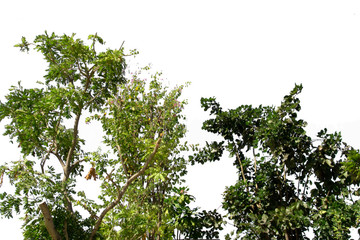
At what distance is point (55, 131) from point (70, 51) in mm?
2410

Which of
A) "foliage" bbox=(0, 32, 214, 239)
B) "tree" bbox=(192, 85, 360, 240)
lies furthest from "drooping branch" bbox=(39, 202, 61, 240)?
"tree" bbox=(192, 85, 360, 240)

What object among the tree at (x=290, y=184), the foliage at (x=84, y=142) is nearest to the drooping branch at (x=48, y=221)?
the foliage at (x=84, y=142)

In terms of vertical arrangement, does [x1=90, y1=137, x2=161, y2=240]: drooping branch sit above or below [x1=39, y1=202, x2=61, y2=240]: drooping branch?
above

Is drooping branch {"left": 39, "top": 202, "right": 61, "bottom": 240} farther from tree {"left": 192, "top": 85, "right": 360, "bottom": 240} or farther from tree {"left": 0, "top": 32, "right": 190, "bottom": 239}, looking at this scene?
tree {"left": 192, "top": 85, "right": 360, "bottom": 240}

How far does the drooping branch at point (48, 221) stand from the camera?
8.54 m

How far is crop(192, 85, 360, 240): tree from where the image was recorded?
655 centimetres

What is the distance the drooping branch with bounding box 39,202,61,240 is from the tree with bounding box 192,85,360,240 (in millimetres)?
4435

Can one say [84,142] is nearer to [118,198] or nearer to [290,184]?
[118,198]

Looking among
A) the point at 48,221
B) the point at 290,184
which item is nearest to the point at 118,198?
the point at 48,221

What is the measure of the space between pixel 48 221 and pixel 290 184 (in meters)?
5.94

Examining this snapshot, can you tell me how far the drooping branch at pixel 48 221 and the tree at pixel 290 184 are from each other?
444 cm

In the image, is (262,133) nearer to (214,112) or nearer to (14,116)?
(214,112)

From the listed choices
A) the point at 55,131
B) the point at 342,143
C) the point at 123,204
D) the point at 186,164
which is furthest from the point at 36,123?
the point at 342,143

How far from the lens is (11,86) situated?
10516 mm
